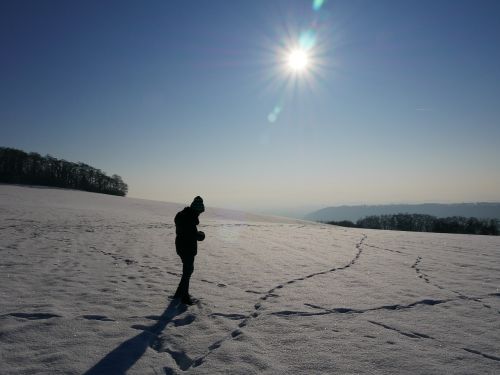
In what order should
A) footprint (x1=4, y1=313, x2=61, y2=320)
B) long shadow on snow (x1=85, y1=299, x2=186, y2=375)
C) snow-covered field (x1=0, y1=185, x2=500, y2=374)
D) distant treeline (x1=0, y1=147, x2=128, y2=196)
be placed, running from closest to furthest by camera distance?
long shadow on snow (x1=85, y1=299, x2=186, y2=375) < snow-covered field (x1=0, y1=185, x2=500, y2=374) < footprint (x1=4, y1=313, x2=61, y2=320) < distant treeline (x1=0, y1=147, x2=128, y2=196)

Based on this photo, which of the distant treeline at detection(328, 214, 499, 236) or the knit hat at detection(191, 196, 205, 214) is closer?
the knit hat at detection(191, 196, 205, 214)

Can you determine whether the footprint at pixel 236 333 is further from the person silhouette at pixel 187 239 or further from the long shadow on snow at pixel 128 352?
the person silhouette at pixel 187 239

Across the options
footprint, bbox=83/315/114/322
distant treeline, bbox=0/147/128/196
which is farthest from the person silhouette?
distant treeline, bbox=0/147/128/196

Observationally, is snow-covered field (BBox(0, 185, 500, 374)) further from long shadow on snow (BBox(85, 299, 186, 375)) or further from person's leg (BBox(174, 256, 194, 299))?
person's leg (BBox(174, 256, 194, 299))

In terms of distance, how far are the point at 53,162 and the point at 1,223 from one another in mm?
82772

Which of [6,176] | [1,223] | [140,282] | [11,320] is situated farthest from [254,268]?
[6,176]

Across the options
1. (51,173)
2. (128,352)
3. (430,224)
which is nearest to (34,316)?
(128,352)

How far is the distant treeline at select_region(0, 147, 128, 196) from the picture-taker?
83625mm

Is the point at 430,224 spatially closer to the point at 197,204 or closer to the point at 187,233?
the point at 197,204

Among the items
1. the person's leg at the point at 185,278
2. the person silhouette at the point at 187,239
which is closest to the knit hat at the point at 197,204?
the person silhouette at the point at 187,239

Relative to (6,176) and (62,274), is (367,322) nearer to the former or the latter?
(62,274)

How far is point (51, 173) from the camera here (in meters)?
89.7

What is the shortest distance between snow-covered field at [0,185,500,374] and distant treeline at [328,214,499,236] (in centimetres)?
7431

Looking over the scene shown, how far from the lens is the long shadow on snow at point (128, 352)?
439cm
